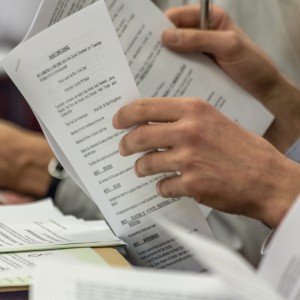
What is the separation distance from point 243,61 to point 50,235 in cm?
37

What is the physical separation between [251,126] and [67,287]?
22.4 inches

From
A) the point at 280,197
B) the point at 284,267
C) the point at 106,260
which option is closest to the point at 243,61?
the point at 280,197

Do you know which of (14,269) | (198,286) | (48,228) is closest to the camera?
(198,286)

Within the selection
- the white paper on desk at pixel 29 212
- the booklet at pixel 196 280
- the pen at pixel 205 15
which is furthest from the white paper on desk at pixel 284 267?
the pen at pixel 205 15

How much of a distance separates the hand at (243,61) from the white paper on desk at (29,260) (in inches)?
12.1

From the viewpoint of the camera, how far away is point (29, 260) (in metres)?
0.70

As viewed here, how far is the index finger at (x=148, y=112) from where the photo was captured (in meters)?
0.71

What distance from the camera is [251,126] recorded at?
3.26 ft

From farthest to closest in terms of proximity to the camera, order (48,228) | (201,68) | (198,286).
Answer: (201,68) < (48,228) < (198,286)

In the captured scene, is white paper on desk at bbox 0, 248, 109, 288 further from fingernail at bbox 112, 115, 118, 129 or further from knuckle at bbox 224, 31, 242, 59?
knuckle at bbox 224, 31, 242, 59

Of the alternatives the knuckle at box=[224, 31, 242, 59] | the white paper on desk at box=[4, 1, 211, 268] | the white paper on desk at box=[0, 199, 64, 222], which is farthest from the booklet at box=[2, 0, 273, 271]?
the knuckle at box=[224, 31, 242, 59]

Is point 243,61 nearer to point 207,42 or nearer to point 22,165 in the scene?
point 207,42

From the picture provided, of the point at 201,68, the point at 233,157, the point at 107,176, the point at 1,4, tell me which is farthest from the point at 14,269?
the point at 1,4

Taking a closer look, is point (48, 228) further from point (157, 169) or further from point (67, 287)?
point (67, 287)
